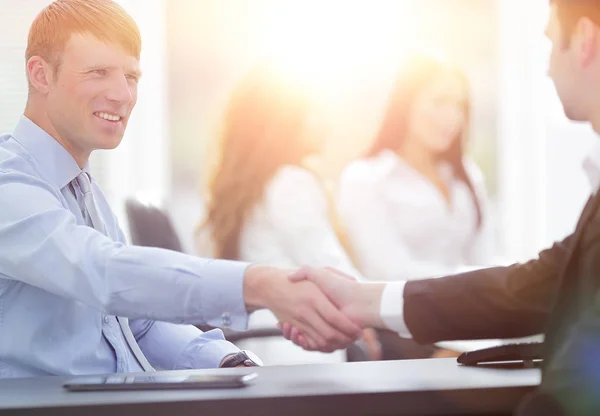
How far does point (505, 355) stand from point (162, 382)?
467 mm

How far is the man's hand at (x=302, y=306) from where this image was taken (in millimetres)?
1258

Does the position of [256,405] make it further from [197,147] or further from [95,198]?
[197,147]

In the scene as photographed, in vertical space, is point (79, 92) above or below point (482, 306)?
above

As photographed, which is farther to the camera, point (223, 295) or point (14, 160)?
point (14, 160)

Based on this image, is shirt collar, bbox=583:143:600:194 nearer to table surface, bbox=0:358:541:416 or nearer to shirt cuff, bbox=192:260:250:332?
table surface, bbox=0:358:541:416

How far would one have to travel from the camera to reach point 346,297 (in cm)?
144

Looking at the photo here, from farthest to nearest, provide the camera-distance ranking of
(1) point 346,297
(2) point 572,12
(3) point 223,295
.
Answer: (1) point 346,297
(3) point 223,295
(2) point 572,12

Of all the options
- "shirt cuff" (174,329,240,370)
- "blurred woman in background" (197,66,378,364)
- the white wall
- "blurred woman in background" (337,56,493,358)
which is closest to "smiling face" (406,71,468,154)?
"blurred woman in background" (337,56,493,358)

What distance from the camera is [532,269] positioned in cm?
127

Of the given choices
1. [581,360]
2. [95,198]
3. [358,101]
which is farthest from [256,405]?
[358,101]

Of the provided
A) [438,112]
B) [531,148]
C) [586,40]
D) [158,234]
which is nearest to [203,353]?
[158,234]

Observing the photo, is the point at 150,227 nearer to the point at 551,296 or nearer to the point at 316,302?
the point at 316,302

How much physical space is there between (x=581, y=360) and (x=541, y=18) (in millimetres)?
4166

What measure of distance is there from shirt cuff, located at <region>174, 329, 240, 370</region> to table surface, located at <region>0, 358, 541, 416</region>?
1.69 feet
